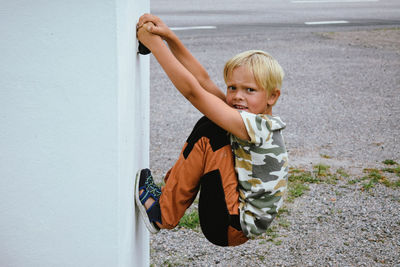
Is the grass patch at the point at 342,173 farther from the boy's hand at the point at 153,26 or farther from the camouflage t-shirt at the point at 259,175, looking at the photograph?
the boy's hand at the point at 153,26

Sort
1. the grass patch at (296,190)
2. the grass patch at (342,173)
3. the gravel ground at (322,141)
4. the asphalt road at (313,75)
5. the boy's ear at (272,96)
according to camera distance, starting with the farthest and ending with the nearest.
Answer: the asphalt road at (313,75)
the grass patch at (342,173)
the grass patch at (296,190)
the gravel ground at (322,141)
the boy's ear at (272,96)

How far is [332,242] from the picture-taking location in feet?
9.57

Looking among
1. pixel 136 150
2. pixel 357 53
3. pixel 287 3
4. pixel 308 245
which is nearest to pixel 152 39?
pixel 136 150

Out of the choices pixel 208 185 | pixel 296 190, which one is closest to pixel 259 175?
pixel 208 185

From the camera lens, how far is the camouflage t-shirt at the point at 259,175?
1.89m

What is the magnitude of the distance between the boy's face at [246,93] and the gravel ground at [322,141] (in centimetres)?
112

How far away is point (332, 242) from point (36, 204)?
203 centimetres

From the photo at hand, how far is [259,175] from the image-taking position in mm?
1916

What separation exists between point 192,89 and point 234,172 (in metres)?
0.40

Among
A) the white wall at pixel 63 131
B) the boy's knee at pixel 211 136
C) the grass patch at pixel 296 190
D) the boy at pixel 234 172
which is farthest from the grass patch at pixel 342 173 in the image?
the white wall at pixel 63 131

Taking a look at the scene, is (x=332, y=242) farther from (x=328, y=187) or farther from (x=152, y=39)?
(x=152, y=39)

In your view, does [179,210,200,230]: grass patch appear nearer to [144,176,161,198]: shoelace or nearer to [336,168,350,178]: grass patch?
[144,176,161,198]: shoelace

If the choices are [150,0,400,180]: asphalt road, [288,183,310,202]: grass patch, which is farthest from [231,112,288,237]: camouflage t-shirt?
[150,0,400,180]: asphalt road

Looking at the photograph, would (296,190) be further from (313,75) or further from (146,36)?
(313,75)
